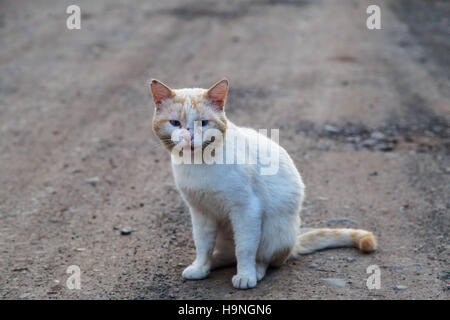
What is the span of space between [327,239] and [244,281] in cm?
81

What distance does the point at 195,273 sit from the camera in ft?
11.1

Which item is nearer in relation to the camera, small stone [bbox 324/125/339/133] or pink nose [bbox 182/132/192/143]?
pink nose [bbox 182/132/192/143]

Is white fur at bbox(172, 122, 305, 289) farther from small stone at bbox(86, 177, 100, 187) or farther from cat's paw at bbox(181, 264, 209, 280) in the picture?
small stone at bbox(86, 177, 100, 187)

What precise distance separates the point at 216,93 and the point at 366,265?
1536 millimetres

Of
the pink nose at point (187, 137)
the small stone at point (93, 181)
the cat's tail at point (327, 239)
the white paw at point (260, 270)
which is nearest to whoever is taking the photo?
the pink nose at point (187, 137)

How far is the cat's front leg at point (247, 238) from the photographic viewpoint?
3156mm

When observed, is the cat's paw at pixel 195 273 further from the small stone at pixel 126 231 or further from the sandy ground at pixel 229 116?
the small stone at pixel 126 231

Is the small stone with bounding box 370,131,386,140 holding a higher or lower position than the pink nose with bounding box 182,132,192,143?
lower

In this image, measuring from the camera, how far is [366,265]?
3.50m

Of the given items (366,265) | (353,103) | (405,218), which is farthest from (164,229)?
(353,103)

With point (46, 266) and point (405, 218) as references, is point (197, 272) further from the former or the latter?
point (405, 218)

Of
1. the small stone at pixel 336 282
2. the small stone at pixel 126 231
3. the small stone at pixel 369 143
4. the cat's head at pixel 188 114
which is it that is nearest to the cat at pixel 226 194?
the cat's head at pixel 188 114

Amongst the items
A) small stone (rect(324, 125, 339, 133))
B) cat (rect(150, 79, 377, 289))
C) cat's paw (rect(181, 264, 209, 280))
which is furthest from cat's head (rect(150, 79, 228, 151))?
small stone (rect(324, 125, 339, 133))

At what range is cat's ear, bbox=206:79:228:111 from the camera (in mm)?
3053
